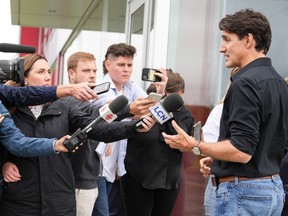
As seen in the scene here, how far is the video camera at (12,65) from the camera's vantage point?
11.5ft

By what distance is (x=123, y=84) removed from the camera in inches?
225

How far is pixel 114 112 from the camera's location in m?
3.37

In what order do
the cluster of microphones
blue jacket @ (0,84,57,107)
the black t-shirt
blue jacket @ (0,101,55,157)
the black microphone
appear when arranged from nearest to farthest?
1. the black t-shirt
2. the cluster of microphones
3. the black microphone
4. blue jacket @ (0,101,55,157)
5. blue jacket @ (0,84,57,107)

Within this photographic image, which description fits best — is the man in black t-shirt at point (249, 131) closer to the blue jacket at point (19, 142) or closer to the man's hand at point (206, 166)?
the man's hand at point (206, 166)

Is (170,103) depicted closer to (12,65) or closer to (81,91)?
(81,91)

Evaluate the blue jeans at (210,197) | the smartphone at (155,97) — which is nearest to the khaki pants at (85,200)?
the blue jeans at (210,197)

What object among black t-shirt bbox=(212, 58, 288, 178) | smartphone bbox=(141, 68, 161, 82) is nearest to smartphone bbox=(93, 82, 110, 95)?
black t-shirt bbox=(212, 58, 288, 178)

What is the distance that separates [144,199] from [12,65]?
6.43 feet

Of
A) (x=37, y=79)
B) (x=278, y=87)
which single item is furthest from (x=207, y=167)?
(x=37, y=79)

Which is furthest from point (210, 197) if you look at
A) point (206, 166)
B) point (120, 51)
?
point (120, 51)

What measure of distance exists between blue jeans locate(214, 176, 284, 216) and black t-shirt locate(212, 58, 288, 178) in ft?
0.16

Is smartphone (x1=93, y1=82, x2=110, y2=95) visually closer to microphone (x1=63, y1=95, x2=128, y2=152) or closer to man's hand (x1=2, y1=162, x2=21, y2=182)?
microphone (x1=63, y1=95, x2=128, y2=152)

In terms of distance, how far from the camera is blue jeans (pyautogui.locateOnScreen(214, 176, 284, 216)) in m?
3.27

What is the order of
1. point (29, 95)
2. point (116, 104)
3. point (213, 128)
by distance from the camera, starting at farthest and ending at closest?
point (213, 128), point (29, 95), point (116, 104)
